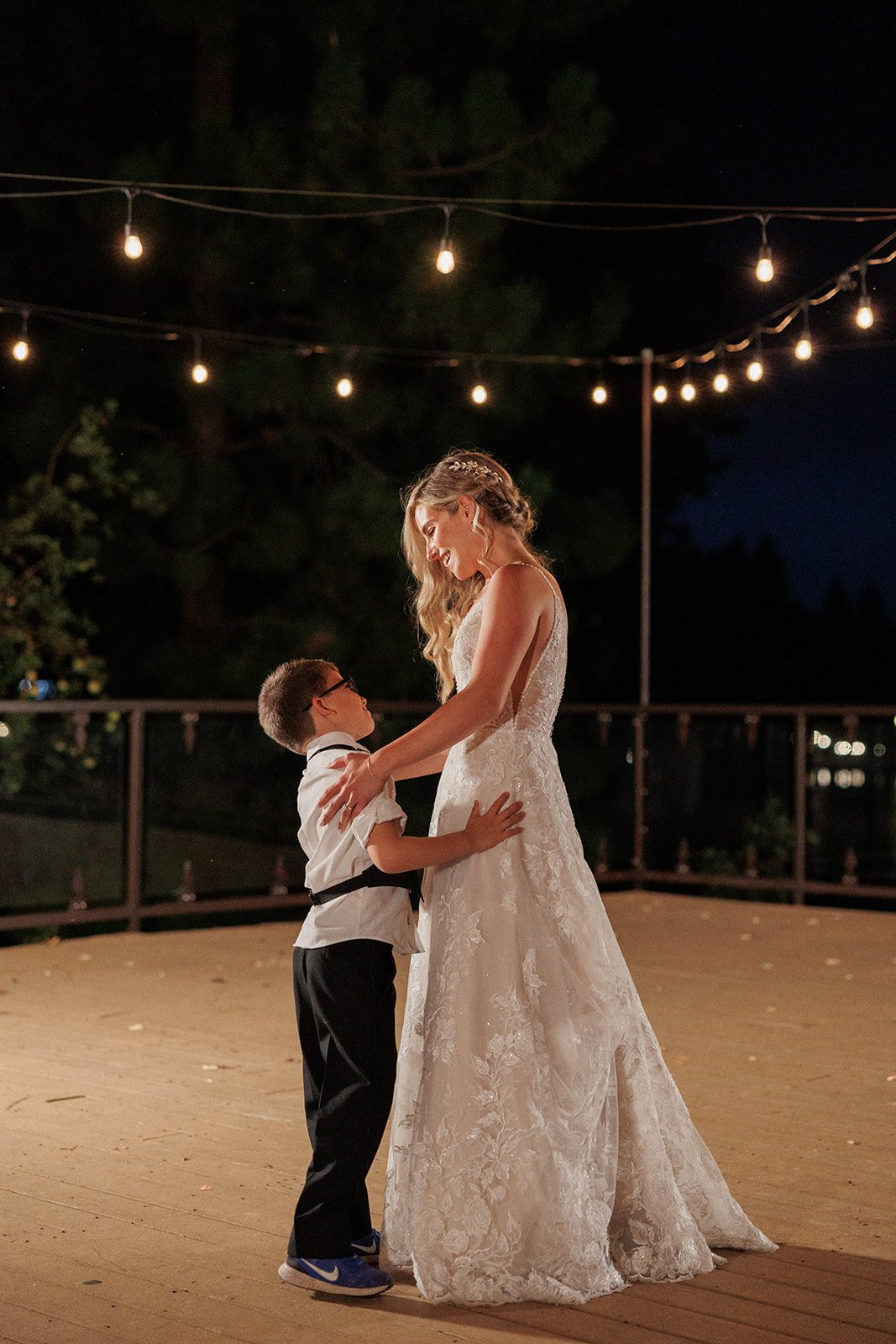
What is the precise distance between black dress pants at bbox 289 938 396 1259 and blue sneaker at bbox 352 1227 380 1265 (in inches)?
5.2

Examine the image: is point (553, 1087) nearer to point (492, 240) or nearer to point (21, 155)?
point (492, 240)

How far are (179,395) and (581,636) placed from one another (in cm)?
477

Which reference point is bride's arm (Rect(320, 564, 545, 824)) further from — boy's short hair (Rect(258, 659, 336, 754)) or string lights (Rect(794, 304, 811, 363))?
string lights (Rect(794, 304, 811, 363))

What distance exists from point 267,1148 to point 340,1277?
1111 millimetres

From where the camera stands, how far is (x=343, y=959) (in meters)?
3.32

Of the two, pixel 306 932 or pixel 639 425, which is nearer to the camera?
pixel 306 932

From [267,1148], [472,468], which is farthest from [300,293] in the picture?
[472,468]

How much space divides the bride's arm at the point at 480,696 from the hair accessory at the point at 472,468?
21 cm

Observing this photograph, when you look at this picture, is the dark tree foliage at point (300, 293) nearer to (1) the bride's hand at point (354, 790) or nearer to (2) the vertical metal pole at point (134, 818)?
(2) the vertical metal pole at point (134, 818)

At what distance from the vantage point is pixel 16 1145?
435 centimetres

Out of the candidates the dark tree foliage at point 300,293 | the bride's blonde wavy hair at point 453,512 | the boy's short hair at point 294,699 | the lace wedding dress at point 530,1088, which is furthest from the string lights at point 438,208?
the lace wedding dress at point 530,1088

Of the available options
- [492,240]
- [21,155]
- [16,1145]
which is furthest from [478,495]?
[21,155]

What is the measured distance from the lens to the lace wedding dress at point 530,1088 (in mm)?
3217

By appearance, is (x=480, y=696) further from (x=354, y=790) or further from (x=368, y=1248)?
(x=368, y=1248)
